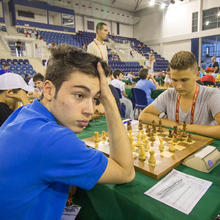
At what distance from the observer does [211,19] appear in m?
14.2

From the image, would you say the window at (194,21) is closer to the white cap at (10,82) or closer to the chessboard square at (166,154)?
the white cap at (10,82)

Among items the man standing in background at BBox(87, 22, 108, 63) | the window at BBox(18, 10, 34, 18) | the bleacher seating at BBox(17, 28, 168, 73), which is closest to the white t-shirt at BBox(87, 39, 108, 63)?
the man standing in background at BBox(87, 22, 108, 63)

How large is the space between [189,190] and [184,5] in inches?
730

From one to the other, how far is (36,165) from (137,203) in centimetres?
44

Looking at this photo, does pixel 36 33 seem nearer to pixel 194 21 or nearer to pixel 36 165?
pixel 194 21

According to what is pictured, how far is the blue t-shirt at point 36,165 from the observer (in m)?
0.64

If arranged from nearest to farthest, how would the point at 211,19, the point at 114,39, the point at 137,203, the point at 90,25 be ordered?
the point at 137,203
the point at 211,19
the point at 90,25
the point at 114,39

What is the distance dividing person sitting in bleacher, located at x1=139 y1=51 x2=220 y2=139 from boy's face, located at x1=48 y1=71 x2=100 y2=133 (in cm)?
112

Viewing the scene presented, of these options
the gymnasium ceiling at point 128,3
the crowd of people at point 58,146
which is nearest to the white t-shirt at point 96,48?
the crowd of people at point 58,146

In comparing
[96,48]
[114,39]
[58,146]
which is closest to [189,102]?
[58,146]

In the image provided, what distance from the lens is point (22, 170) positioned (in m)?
0.64

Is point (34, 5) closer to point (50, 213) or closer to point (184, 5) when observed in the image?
point (184, 5)

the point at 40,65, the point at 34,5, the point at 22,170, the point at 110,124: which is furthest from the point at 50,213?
the point at 34,5

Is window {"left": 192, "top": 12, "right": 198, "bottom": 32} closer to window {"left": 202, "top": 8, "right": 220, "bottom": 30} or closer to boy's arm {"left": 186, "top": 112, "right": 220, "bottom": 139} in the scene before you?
window {"left": 202, "top": 8, "right": 220, "bottom": 30}
